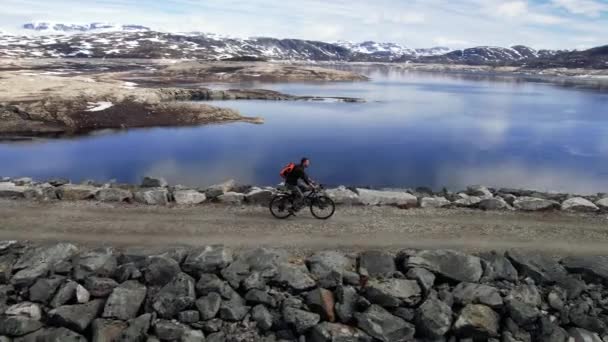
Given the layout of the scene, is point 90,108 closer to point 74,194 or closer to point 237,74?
point 74,194

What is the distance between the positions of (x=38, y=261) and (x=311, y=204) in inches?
400

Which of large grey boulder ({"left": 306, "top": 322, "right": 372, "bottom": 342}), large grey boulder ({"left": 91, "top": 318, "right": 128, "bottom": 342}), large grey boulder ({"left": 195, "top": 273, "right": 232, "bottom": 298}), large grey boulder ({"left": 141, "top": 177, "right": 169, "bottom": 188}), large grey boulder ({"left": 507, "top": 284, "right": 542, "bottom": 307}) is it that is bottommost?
large grey boulder ({"left": 306, "top": 322, "right": 372, "bottom": 342})

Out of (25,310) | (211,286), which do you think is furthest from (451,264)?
(25,310)

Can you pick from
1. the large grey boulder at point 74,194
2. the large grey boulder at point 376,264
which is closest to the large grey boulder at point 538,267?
the large grey boulder at point 376,264

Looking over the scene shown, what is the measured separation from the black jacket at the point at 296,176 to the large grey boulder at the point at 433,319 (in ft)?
24.5

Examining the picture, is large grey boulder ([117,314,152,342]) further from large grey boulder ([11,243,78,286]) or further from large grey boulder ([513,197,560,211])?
large grey boulder ([513,197,560,211])

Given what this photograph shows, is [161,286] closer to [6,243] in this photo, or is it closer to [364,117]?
[6,243]

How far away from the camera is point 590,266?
55.8 ft

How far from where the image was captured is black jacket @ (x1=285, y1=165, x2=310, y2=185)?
67.2 feet

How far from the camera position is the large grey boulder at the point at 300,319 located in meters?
14.9

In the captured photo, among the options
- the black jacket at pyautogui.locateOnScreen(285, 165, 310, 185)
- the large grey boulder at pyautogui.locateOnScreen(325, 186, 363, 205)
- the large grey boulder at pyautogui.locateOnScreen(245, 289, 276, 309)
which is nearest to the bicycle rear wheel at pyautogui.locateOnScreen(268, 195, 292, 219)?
the black jacket at pyautogui.locateOnScreen(285, 165, 310, 185)

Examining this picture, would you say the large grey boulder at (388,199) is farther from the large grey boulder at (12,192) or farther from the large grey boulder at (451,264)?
the large grey boulder at (12,192)

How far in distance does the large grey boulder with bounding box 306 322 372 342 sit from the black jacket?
280 inches

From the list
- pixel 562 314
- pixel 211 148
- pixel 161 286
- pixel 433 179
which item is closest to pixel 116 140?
pixel 211 148
